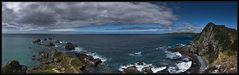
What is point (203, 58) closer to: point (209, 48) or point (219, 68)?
point (209, 48)

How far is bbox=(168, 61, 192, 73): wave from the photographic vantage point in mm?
64000

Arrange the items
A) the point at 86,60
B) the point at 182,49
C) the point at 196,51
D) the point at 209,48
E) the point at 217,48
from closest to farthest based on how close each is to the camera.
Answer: the point at 86,60 → the point at 217,48 → the point at 209,48 → the point at 196,51 → the point at 182,49

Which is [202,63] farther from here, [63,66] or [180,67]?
[63,66]

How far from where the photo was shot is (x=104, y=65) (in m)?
68.8

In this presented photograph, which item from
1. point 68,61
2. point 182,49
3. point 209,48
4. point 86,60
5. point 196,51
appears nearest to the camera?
point 68,61

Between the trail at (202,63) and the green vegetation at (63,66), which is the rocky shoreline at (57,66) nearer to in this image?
the green vegetation at (63,66)

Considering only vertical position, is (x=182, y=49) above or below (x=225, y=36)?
below

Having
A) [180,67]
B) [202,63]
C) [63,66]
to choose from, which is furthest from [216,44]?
[63,66]

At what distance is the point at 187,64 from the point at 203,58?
402 inches

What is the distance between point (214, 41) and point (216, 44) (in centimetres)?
354

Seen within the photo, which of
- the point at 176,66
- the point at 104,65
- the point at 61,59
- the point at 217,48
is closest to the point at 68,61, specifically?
the point at 61,59

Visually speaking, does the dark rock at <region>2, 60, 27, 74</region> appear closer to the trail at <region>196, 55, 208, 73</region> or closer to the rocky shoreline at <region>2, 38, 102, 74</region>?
the rocky shoreline at <region>2, 38, 102, 74</region>

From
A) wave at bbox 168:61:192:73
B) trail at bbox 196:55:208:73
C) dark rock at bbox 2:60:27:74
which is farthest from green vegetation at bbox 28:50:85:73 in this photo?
trail at bbox 196:55:208:73

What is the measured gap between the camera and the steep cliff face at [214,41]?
68250 millimetres
